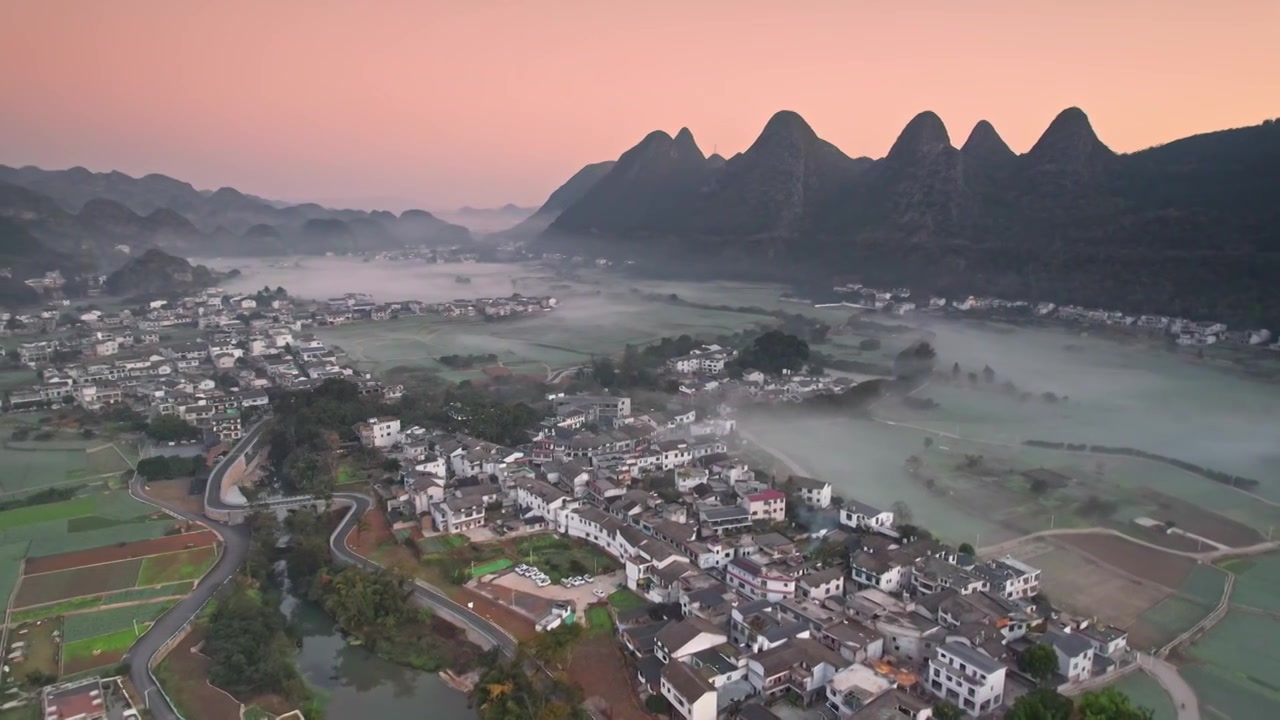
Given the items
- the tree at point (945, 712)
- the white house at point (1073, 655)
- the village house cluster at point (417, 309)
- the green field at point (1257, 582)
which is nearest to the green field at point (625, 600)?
the tree at point (945, 712)

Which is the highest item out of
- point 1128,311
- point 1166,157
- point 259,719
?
point 1166,157

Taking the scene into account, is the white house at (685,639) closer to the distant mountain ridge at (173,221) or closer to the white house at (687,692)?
the white house at (687,692)

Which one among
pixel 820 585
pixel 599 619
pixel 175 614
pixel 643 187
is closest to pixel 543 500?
pixel 599 619

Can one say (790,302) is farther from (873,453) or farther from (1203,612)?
(1203,612)

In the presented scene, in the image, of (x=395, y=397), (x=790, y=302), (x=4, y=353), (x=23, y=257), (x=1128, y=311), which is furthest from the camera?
(x=23, y=257)

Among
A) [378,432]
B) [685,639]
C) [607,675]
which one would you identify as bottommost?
[607,675]

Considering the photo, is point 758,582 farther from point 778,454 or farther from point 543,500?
point 778,454

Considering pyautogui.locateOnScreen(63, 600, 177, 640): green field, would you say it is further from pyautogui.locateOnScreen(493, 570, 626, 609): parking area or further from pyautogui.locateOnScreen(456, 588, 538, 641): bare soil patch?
pyautogui.locateOnScreen(493, 570, 626, 609): parking area

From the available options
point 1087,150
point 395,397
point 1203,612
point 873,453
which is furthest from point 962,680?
point 1087,150
